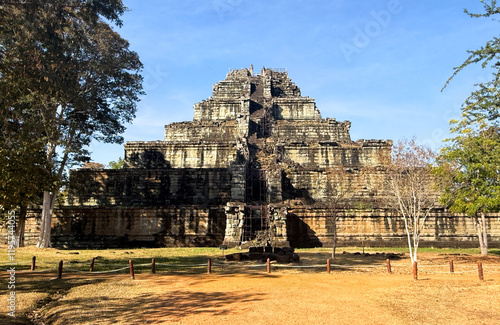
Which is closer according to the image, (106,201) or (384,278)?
(384,278)

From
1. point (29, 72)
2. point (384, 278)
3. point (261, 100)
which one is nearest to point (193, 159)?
point (261, 100)

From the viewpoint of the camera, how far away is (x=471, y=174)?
16.9 metres

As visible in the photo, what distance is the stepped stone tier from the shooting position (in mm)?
21719

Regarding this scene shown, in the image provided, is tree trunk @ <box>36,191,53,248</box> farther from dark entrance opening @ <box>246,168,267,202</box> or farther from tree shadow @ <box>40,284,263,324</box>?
tree shadow @ <box>40,284,263,324</box>

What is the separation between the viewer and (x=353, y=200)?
83.5 feet

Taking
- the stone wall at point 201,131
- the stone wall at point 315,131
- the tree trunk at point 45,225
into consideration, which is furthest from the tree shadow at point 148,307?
the stone wall at point 201,131

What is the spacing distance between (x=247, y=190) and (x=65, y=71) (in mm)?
13812

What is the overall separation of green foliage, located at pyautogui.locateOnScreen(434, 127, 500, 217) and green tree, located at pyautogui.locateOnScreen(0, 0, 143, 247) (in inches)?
683

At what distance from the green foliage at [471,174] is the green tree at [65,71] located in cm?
1734

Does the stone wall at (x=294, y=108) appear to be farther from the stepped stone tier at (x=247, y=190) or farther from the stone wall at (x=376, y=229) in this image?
the stone wall at (x=376, y=229)

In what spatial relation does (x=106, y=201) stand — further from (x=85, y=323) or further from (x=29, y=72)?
(x=85, y=323)

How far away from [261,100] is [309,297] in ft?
102

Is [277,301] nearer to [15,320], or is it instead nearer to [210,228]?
[15,320]

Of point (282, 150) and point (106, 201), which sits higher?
point (282, 150)
